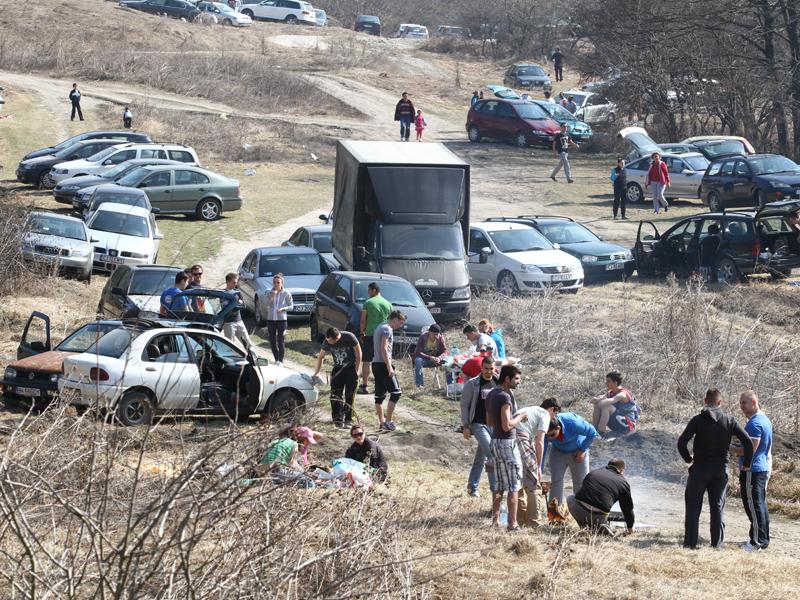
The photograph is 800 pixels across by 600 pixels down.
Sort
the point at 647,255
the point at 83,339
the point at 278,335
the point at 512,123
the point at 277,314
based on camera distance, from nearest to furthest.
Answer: the point at 83,339, the point at 277,314, the point at 278,335, the point at 647,255, the point at 512,123

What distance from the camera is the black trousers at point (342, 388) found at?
1490 centimetres

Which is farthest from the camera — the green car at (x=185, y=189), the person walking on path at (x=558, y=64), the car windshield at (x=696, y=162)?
the person walking on path at (x=558, y=64)

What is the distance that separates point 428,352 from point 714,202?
17.3 m

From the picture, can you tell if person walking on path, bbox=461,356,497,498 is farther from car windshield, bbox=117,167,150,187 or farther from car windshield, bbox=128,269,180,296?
car windshield, bbox=117,167,150,187

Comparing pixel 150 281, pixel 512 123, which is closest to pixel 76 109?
pixel 512 123

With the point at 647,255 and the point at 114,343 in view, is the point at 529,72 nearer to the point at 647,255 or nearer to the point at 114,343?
the point at 647,255

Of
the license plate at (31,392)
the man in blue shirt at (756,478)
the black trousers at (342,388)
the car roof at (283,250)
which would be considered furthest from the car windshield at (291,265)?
the man in blue shirt at (756,478)

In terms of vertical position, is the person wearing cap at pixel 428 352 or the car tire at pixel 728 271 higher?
the car tire at pixel 728 271

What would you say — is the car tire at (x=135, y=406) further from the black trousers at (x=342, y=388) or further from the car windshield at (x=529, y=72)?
the car windshield at (x=529, y=72)

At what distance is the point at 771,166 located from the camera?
3169 cm

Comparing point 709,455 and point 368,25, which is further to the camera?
point 368,25

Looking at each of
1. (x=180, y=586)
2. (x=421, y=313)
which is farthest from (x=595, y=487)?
(x=421, y=313)

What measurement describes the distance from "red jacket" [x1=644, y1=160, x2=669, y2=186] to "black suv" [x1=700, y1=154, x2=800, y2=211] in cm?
101

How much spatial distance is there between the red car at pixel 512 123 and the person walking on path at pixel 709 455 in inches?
1320
